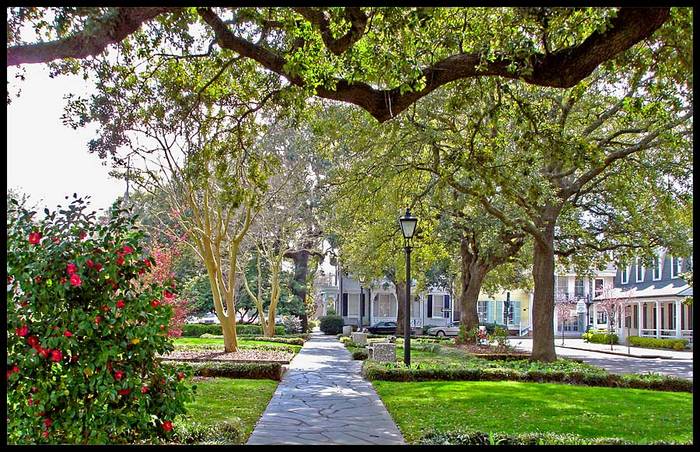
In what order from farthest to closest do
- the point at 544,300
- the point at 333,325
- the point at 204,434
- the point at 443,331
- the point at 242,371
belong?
the point at 443,331, the point at 333,325, the point at 544,300, the point at 242,371, the point at 204,434

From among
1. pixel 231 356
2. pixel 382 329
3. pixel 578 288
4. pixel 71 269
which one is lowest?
pixel 382 329

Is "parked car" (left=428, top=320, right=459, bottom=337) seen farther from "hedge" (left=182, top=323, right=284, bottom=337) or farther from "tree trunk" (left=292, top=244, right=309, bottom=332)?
"hedge" (left=182, top=323, right=284, bottom=337)

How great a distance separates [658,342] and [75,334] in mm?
36555

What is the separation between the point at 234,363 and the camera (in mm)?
15477

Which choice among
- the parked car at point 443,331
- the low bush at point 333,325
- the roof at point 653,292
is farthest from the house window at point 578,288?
the low bush at point 333,325

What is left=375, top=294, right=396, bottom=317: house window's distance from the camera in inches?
2028

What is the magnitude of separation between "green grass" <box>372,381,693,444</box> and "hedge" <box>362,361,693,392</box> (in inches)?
21.3

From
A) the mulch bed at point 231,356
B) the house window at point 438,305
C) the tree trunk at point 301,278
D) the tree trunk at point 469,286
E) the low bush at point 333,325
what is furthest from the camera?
the house window at point 438,305

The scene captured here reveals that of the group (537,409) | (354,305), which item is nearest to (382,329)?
(354,305)

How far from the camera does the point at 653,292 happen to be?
130ft

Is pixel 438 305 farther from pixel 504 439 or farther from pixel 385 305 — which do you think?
pixel 504 439

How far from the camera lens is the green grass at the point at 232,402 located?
896 cm

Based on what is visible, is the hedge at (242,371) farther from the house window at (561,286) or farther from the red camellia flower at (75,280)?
the house window at (561,286)

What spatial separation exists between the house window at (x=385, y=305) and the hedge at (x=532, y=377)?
36535 mm
